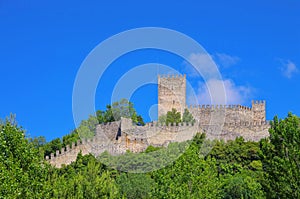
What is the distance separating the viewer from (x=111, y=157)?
4975cm

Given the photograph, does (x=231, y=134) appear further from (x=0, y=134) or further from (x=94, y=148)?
(x=0, y=134)

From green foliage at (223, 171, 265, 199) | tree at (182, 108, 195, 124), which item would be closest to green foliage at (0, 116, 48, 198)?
green foliage at (223, 171, 265, 199)

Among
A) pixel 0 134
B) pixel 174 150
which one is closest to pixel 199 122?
pixel 174 150

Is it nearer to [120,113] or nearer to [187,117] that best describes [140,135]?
[120,113]

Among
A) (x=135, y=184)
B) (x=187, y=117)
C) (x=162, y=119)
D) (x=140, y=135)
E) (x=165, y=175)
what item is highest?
(x=187, y=117)

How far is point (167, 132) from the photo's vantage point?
55.2 meters

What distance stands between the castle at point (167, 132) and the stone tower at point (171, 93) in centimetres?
111

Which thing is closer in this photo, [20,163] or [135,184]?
[20,163]

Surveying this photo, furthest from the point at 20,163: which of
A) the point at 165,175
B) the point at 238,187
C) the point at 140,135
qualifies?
the point at 140,135

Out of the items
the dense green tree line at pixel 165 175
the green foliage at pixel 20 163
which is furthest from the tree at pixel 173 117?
the green foliage at pixel 20 163

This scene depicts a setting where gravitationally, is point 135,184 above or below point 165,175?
above

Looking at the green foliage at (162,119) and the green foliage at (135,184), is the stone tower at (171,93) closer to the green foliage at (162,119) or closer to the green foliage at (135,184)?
the green foliage at (162,119)

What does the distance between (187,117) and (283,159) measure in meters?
37.7

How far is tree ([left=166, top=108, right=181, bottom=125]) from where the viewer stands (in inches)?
2356
